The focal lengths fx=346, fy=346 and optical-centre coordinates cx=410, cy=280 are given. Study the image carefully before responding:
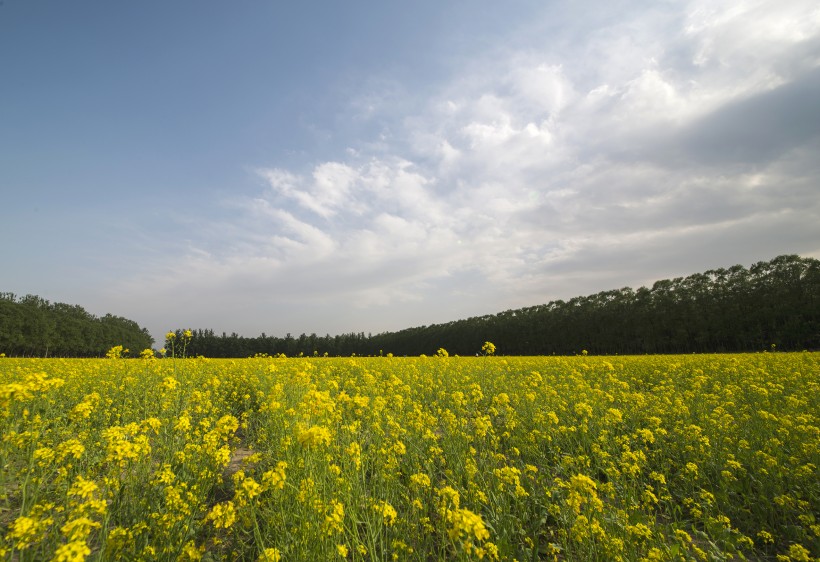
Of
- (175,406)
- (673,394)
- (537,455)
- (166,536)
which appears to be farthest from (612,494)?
(175,406)

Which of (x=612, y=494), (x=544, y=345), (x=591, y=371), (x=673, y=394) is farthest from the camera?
(x=544, y=345)

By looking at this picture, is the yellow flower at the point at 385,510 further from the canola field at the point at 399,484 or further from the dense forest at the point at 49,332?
the dense forest at the point at 49,332

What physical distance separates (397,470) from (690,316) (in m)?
45.1

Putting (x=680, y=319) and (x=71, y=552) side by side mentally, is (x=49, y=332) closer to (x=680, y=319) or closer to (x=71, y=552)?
(x=71, y=552)

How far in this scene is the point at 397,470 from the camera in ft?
15.0

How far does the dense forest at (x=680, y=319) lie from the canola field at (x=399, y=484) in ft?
81.3

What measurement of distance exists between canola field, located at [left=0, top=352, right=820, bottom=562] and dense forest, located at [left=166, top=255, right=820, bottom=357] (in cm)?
2479

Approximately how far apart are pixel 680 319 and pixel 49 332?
99217 millimetres

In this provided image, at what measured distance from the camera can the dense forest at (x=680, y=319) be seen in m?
31.7

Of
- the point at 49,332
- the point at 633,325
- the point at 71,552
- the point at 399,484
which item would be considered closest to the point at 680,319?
the point at 633,325

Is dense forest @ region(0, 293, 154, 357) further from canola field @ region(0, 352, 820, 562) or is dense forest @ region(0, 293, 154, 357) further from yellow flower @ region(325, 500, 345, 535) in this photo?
yellow flower @ region(325, 500, 345, 535)

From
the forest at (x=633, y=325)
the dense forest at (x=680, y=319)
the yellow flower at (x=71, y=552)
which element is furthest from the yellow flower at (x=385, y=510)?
the dense forest at (x=680, y=319)

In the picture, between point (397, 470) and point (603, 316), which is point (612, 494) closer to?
point (397, 470)

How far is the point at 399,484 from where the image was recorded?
163 inches
